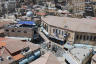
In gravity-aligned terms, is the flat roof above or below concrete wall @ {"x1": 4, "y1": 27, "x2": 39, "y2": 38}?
below

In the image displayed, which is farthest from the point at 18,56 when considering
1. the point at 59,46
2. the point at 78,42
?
the point at 78,42

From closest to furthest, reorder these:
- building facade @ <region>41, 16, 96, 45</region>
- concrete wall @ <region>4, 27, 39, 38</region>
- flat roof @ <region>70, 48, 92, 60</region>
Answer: flat roof @ <region>70, 48, 92, 60</region>, building facade @ <region>41, 16, 96, 45</region>, concrete wall @ <region>4, 27, 39, 38</region>

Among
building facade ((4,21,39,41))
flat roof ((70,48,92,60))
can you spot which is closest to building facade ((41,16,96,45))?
flat roof ((70,48,92,60))

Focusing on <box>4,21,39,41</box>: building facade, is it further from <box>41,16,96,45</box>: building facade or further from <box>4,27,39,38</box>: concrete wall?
<box>41,16,96,45</box>: building facade

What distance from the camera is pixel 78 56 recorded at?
104 feet

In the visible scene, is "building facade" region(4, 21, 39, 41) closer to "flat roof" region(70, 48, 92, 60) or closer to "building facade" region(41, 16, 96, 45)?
"building facade" region(41, 16, 96, 45)

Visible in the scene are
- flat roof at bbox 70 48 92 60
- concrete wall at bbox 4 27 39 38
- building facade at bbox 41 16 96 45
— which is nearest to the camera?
flat roof at bbox 70 48 92 60

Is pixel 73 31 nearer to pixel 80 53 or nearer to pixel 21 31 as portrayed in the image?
pixel 80 53

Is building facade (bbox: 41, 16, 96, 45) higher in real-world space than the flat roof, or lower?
higher

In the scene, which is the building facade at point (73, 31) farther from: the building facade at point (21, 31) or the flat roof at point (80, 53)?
the building facade at point (21, 31)

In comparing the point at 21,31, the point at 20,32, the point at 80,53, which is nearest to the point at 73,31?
the point at 80,53

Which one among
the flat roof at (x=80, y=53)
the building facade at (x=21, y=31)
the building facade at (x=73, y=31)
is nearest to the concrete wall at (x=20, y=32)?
the building facade at (x=21, y=31)

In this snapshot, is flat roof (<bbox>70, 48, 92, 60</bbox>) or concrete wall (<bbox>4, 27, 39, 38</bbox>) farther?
concrete wall (<bbox>4, 27, 39, 38</bbox>)

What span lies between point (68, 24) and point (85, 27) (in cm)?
719
